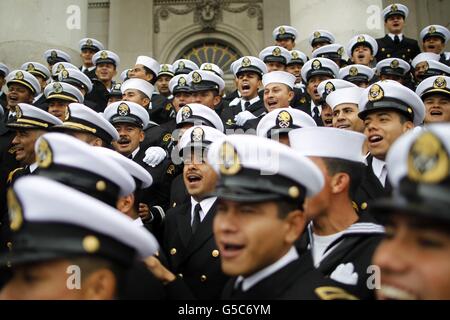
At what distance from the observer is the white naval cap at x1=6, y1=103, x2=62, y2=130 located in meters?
5.82

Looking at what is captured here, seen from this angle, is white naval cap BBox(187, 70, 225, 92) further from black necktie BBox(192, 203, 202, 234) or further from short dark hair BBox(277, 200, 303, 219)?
short dark hair BBox(277, 200, 303, 219)

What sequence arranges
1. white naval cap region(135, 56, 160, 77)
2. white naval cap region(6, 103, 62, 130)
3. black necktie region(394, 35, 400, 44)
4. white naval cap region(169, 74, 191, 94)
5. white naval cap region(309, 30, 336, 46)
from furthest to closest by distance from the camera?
black necktie region(394, 35, 400, 44), white naval cap region(309, 30, 336, 46), white naval cap region(135, 56, 160, 77), white naval cap region(169, 74, 191, 94), white naval cap region(6, 103, 62, 130)

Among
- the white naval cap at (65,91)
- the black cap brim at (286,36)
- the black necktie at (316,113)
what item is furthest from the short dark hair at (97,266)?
the black cap brim at (286,36)

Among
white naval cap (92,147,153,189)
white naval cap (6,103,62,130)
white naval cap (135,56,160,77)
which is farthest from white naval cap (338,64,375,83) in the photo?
white naval cap (92,147,153,189)

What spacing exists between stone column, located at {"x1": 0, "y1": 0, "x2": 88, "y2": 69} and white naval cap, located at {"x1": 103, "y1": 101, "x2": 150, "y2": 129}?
5243 mm

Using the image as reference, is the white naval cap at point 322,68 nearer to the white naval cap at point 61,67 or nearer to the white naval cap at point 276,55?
the white naval cap at point 276,55

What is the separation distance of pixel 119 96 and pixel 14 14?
13.2ft

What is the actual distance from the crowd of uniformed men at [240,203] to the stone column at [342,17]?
2.93 meters

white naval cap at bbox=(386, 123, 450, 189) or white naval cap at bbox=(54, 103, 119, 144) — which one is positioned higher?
white naval cap at bbox=(54, 103, 119, 144)

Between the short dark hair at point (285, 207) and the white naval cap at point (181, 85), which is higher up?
the white naval cap at point (181, 85)

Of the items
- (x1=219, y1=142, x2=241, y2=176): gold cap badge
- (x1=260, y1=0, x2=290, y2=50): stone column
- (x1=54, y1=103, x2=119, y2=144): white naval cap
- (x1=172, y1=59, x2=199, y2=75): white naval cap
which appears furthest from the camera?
(x1=260, y1=0, x2=290, y2=50): stone column

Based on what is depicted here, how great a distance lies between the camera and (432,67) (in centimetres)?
848

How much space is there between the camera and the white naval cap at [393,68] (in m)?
8.70

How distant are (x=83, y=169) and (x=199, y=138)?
7.72ft
